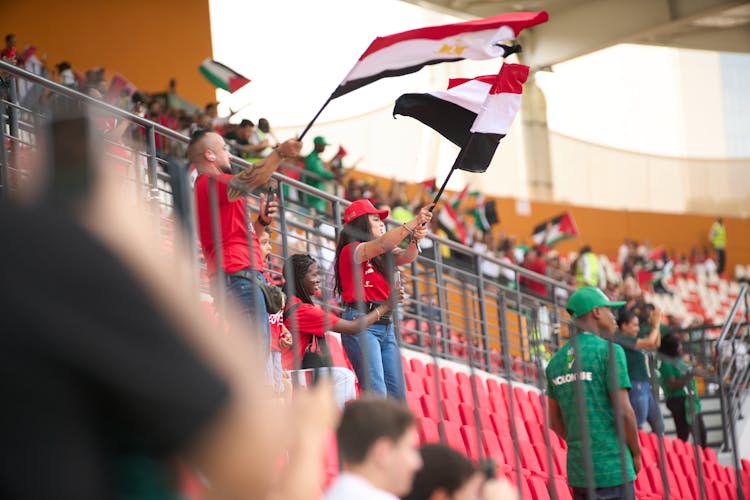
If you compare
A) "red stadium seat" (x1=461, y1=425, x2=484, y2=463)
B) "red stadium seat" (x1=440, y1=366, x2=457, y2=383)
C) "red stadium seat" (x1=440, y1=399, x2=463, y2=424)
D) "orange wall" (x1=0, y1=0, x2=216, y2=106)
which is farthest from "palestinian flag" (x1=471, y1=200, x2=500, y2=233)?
"red stadium seat" (x1=461, y1=425, x2=484, y2=463)

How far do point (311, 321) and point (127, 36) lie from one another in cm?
1092

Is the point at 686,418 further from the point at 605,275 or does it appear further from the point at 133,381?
the point at 133,381

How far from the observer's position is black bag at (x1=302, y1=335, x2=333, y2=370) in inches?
202

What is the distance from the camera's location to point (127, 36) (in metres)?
15.1

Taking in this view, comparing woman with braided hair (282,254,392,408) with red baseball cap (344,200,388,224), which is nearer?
woman with braided hair (282,254,392,408)

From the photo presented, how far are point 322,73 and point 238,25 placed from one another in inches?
74.5

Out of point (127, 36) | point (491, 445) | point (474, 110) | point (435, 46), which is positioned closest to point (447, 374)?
point (491, 445)

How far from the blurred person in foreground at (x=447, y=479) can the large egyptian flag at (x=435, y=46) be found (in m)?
2.21

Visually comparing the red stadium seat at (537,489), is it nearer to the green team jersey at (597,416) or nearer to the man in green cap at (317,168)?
the green team jersey at (597,416)

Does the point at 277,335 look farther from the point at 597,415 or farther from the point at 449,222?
the point at 449,222

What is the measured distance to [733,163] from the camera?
1003 inches

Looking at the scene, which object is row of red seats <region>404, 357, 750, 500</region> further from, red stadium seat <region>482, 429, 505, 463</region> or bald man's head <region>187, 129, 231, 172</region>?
bald man's head <region>187, 129, 231, 172</region>

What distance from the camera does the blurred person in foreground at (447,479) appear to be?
287cm

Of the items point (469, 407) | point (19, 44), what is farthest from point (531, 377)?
point (19, 44)
